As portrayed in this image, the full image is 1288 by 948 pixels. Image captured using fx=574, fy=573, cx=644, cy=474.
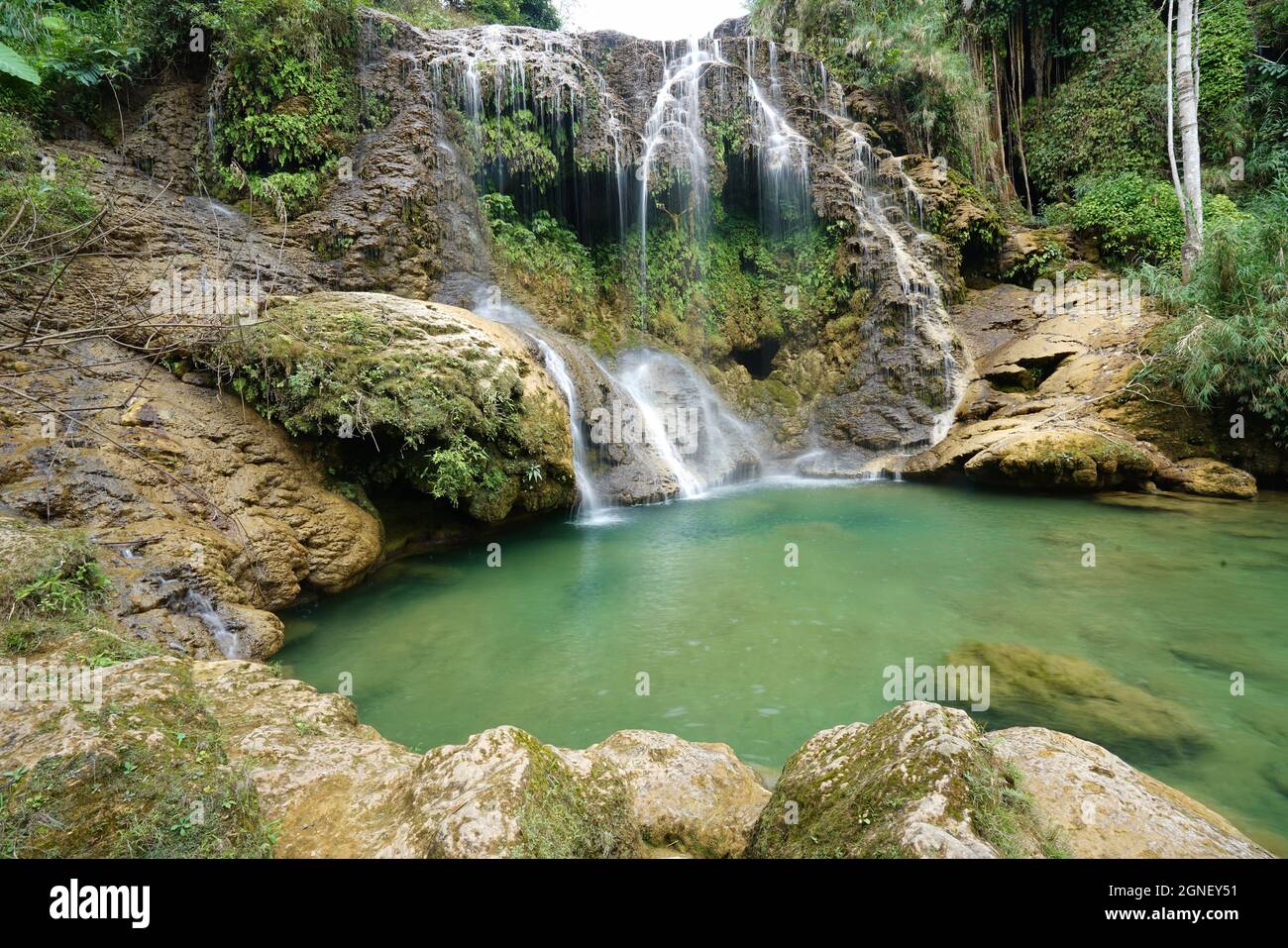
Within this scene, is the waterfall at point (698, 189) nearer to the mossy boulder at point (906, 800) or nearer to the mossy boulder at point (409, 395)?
the mossy boulder at point (409, 395)

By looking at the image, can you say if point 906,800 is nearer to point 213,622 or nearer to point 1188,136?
point 213,622

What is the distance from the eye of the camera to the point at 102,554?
4.72m

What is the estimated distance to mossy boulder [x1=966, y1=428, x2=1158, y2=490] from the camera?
9.62m

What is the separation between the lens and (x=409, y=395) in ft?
23.4

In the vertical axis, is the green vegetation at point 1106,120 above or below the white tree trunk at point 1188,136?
above

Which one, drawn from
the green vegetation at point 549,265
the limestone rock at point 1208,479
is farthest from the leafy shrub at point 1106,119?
the green vegetation at point 549,265

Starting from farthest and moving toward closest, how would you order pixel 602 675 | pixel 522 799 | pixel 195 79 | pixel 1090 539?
pixel 195 79, pixel 1090 539, pixel 602 675, pixel 522 799

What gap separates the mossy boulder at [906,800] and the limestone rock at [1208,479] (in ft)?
34.7

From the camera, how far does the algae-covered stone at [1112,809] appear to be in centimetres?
199

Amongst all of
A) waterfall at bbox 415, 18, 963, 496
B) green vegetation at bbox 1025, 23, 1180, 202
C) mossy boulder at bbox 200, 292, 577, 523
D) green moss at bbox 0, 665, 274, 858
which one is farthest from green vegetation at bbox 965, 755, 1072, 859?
green vegetation at bbox 1025, 23, 1180, 202

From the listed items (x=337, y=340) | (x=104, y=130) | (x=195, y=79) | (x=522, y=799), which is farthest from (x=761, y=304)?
→ (x=522, y=799)

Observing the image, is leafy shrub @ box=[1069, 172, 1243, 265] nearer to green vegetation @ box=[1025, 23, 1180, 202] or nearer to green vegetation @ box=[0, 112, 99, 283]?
green vegetation @ box=[1025, 23, 1180, 202]

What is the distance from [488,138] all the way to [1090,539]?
523 inches
